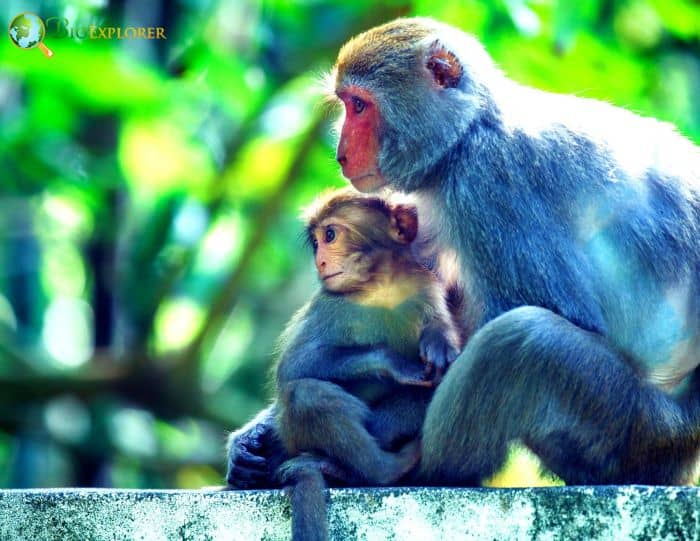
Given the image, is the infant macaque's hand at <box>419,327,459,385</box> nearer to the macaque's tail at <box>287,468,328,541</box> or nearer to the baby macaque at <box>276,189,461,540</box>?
the baby macaque at <box>276,189,461,540</box>

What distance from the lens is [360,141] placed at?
4.59m

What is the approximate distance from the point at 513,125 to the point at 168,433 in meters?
8.08

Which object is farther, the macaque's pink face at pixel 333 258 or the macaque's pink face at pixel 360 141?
the macaque's pink face at pixel 360 141

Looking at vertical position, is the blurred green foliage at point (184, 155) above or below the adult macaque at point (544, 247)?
above

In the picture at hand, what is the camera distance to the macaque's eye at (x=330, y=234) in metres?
4.45

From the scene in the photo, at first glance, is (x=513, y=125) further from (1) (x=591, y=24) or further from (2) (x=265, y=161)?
(2) (x=265, y=161)

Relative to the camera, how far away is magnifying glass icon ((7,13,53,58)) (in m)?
6.52

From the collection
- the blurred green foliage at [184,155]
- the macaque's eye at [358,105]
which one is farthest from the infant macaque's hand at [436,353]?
the blurred green foliage at [184,155]

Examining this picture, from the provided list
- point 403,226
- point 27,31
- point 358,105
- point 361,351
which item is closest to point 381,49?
point 358,105

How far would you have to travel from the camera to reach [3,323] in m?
9.20

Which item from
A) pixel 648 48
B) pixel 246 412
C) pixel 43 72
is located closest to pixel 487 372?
pixel 43 72

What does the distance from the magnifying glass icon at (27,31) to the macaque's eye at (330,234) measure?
108 inches

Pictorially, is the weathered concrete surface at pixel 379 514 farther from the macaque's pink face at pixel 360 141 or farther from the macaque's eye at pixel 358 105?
the macaque's eye at pixel 358 105

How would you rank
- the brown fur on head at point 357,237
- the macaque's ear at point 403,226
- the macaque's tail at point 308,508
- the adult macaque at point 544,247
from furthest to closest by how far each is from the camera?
the macaque's ear at point 403,226
the brown fur on head at point 357,237
the adult macaque at point 544,247
the macaque's tail at point 308,508
